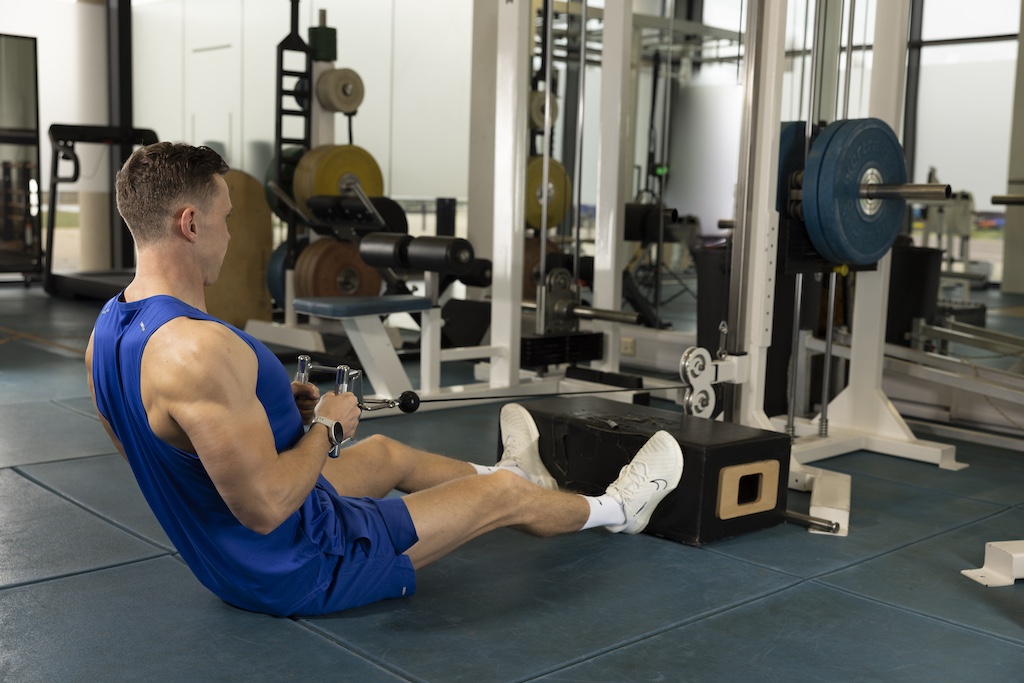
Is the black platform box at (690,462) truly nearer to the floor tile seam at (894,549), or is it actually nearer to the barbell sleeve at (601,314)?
the floor tile seam at (894,549)

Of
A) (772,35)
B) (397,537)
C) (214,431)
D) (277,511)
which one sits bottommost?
(397,537)

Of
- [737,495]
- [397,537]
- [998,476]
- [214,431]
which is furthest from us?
[998,476]

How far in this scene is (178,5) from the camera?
925cm

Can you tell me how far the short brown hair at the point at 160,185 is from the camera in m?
1.80

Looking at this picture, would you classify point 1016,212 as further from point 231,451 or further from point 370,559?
point 231,451

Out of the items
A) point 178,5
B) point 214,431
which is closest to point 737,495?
point 214,431

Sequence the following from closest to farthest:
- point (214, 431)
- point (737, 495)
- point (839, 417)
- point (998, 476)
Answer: point (214, 431) → point (737, 495) → point (998, 476) → point (839, 417)

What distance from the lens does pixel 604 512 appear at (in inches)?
102

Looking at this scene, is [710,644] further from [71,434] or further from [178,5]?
[178,5]

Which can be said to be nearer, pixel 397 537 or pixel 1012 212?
pixel 397 537

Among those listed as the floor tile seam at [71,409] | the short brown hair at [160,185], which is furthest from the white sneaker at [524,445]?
the floor tile seam at [71,409]

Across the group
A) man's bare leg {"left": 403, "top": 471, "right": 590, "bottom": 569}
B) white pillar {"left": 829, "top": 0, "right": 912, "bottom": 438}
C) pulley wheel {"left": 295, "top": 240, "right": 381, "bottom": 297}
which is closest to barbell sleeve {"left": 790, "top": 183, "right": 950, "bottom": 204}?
white pillar {"left": 829, "top": 0, "right": 912, "bottom": 438}

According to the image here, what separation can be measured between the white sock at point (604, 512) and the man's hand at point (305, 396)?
73cm

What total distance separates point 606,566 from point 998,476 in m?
1.73
